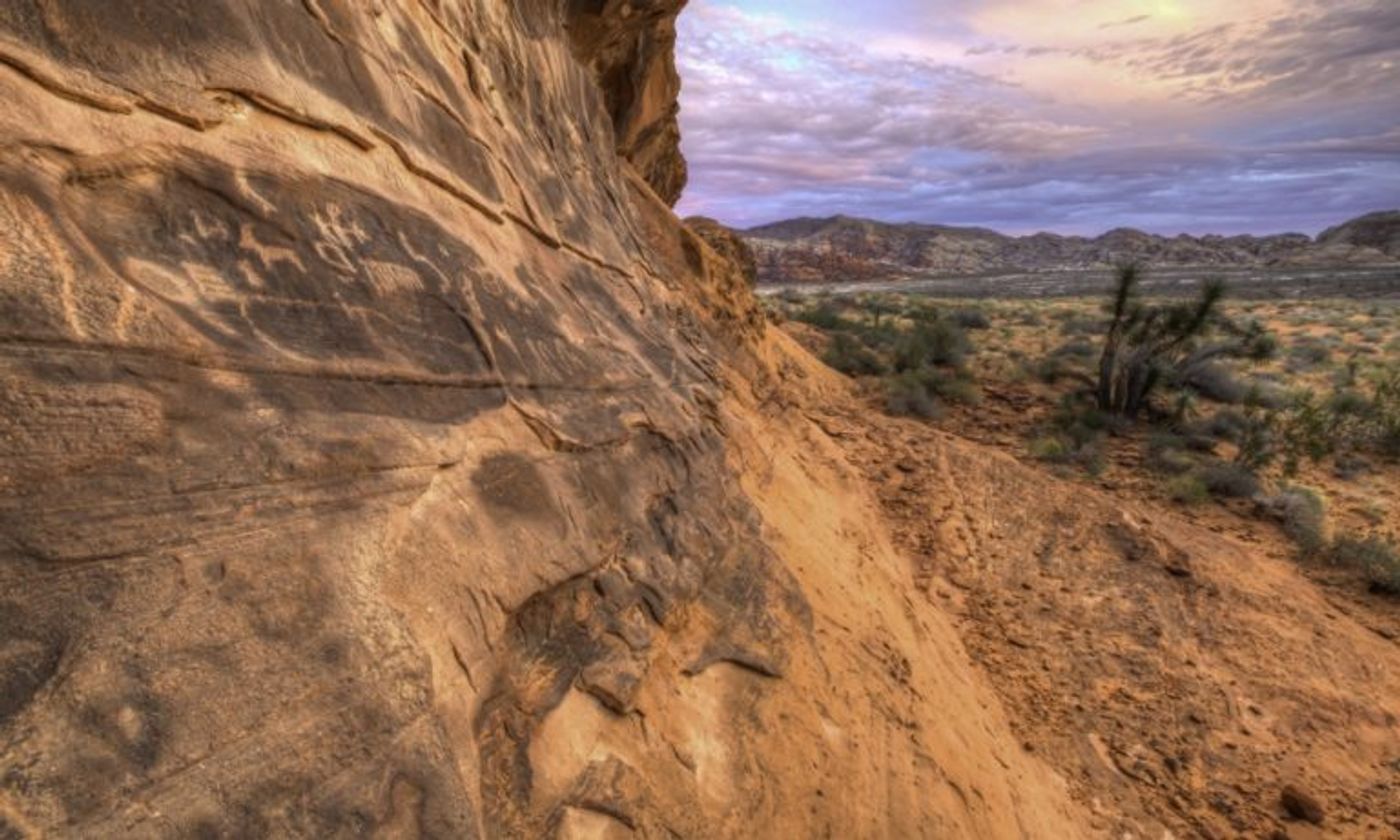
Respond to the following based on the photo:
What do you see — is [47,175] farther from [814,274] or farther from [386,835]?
[814,274]

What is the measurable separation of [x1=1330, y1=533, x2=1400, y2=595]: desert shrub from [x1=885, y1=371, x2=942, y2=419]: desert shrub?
620cm

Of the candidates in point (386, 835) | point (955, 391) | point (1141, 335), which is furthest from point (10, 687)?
point (1141, 335)

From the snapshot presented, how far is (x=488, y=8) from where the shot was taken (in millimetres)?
5250

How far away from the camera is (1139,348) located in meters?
14.6

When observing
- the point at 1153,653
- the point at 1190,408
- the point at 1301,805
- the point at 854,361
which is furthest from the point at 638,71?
the point at 1190,408

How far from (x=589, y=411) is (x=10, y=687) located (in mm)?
2683

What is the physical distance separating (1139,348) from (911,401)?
5.26 metres

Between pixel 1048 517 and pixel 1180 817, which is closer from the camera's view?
pixel 1180 817

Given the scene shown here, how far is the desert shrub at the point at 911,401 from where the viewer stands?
44.5 ft

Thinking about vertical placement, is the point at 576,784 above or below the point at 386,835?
below

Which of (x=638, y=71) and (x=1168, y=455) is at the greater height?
(x=638, y=71)

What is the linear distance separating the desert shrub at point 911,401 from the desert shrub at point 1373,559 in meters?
6.20

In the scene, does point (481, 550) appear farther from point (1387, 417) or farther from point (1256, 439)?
point (1387, 417)

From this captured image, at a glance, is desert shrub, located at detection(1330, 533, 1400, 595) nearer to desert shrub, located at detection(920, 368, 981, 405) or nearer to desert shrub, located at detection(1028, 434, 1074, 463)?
desert shrub, located at detection(1028, 434, 1074, 463)
